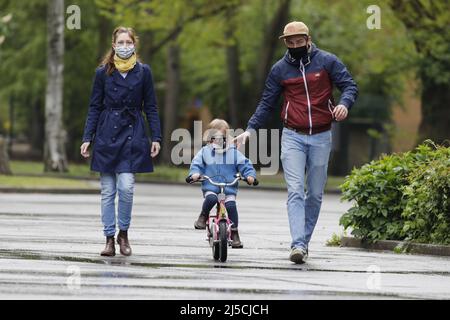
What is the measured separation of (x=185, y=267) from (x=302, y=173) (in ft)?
5.14

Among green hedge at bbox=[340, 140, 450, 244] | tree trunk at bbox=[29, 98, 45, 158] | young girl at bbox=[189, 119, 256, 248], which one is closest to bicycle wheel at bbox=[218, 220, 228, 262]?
young girl at bbox=[189, 119, 256, 248]

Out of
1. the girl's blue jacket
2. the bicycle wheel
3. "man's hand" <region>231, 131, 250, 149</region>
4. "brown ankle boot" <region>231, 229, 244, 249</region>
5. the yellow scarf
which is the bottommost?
"brown ankle boot" <region>231, 229, 244, 249</region>

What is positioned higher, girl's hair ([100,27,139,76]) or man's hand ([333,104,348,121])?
girl's hair ([100,27,139,76])

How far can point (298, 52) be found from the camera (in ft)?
41.4

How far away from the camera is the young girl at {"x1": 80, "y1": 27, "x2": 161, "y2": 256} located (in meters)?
12.8

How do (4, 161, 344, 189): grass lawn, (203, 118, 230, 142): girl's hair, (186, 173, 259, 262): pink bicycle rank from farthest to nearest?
(4, 161, 344, 189): grass lawn
(203, 118, 230, 142): girl's hair
(186, 173, 259, 262): pink bicycle

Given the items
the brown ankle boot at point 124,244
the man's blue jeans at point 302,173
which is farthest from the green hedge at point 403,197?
the brown ankle boot at point 124,244

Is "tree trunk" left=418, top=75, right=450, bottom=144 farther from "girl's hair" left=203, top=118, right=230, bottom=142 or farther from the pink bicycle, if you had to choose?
the pink bicycle

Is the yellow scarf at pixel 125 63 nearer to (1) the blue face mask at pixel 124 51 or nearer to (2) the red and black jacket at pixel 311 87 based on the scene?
(1) the blue face mask at pixel 124 51

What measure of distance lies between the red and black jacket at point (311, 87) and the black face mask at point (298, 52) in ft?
0.21

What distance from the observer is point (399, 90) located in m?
54.5

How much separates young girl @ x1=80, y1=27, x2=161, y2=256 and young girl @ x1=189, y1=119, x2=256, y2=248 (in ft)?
1.85
